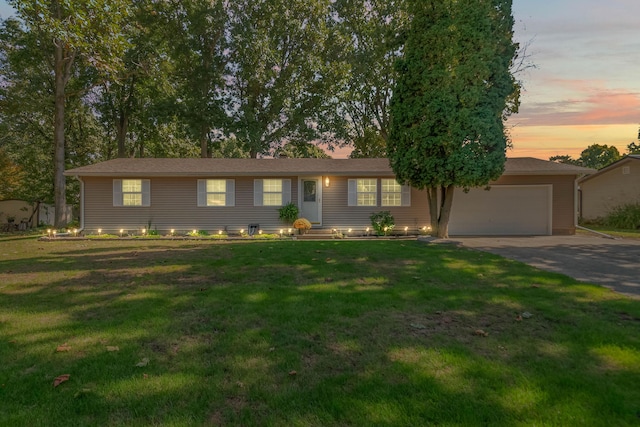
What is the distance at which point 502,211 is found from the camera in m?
15.1

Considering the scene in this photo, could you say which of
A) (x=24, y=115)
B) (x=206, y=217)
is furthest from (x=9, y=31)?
(x=206, y=217)

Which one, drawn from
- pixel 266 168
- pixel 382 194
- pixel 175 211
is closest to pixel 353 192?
pixel 382 194

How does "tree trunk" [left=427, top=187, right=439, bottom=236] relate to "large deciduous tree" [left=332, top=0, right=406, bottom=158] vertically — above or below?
below

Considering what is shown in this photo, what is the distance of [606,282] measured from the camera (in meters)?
5.80

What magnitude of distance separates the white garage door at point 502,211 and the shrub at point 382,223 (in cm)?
268

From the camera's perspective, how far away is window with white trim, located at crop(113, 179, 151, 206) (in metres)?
15.2

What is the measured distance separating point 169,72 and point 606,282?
2404 cm

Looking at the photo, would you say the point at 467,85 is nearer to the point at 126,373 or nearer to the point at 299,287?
the point at 299,287

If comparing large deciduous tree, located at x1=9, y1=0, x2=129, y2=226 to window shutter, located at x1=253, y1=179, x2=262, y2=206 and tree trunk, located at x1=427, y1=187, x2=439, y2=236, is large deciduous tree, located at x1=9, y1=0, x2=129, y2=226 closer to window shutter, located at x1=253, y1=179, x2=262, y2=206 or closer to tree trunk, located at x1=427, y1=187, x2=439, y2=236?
window shutter, located at x1=253, y1=179, x2=262, y2=206

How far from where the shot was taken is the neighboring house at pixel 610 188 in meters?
19.9

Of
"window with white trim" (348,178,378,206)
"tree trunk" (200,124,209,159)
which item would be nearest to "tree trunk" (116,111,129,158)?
"tree trunk" (200,124,209,159)

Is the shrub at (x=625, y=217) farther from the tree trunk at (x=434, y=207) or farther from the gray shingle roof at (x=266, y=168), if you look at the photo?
the tree trunk at (x=434, y=207)

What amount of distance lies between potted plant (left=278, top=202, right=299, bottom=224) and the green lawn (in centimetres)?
881

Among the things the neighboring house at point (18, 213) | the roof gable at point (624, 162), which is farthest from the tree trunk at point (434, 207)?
the neighboring house at point (18, 213)
